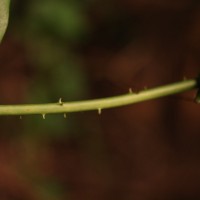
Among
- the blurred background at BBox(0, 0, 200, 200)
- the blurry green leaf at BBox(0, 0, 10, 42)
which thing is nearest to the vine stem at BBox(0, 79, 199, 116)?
the blurry green leaf at BBox(0, 0, 10, 42)

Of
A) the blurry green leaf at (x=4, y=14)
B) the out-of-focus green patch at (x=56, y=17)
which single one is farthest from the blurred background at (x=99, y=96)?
the blurry green leaf at (x=4, y=14)

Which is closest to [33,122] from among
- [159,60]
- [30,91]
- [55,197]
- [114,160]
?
[30,91]

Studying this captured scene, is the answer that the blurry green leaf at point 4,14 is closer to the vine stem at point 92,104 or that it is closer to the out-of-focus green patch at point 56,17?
the vine stem at point 92,104

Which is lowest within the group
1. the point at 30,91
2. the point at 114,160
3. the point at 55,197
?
the point at 55,197

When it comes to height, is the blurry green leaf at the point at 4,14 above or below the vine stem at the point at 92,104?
above

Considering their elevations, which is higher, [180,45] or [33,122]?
[180,45]

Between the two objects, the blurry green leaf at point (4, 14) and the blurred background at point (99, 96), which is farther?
the blurred background at point (99, 96)

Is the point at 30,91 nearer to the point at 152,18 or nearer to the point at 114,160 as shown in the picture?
the point at 114,160
